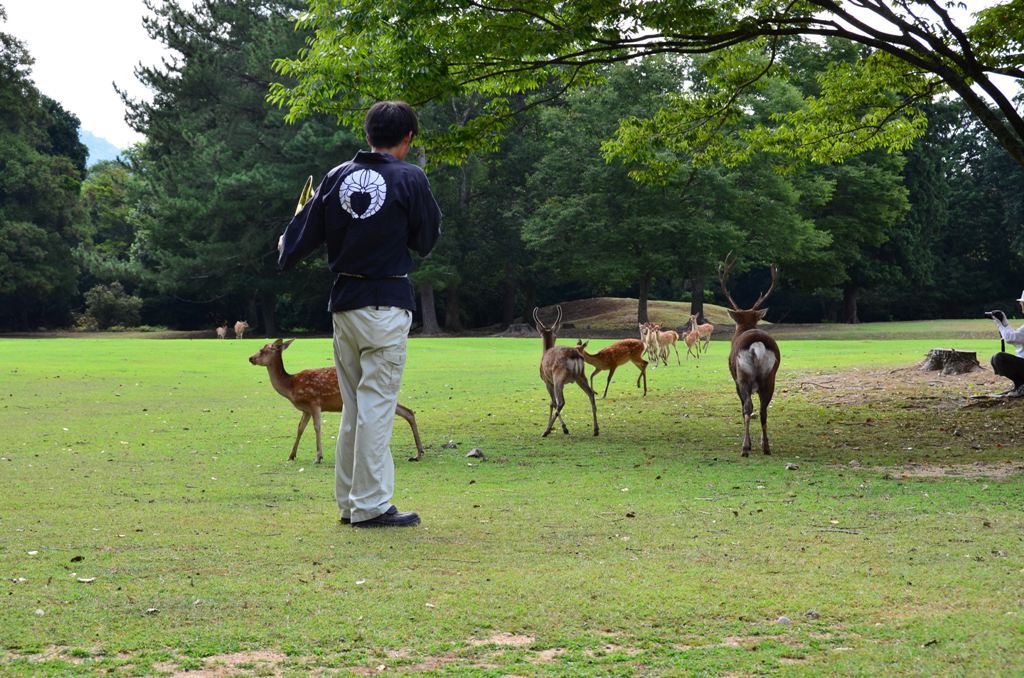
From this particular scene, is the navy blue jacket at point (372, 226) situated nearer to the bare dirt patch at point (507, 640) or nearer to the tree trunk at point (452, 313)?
the bare dirt patch at point (507, 640)

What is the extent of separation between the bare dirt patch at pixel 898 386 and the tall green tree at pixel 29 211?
134ft

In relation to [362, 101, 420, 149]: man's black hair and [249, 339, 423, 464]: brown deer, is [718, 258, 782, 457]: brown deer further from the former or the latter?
[362, 101, 420, 149]: man's black hair

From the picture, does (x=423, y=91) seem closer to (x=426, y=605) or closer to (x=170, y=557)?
(x=170, y=557)

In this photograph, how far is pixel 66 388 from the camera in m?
16.0

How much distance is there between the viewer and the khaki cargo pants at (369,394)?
19.1 feet

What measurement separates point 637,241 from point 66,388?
2800 centimetres

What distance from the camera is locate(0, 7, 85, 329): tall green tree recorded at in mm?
49188

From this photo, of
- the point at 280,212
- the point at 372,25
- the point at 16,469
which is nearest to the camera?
the point at 16,469

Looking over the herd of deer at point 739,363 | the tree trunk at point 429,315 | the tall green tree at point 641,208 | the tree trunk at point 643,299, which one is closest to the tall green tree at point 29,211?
the tree trunk at point 429,315

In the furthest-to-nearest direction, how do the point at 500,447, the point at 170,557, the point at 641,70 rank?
the point at 641,70, the point at 500,447, the point at 170,557

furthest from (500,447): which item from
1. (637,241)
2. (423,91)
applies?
(637,241)

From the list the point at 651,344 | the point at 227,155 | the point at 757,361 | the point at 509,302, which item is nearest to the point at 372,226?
the point at 757,361

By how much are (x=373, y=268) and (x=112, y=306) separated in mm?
50328

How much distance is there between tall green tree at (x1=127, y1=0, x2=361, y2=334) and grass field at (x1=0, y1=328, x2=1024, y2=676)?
32.0 meters
